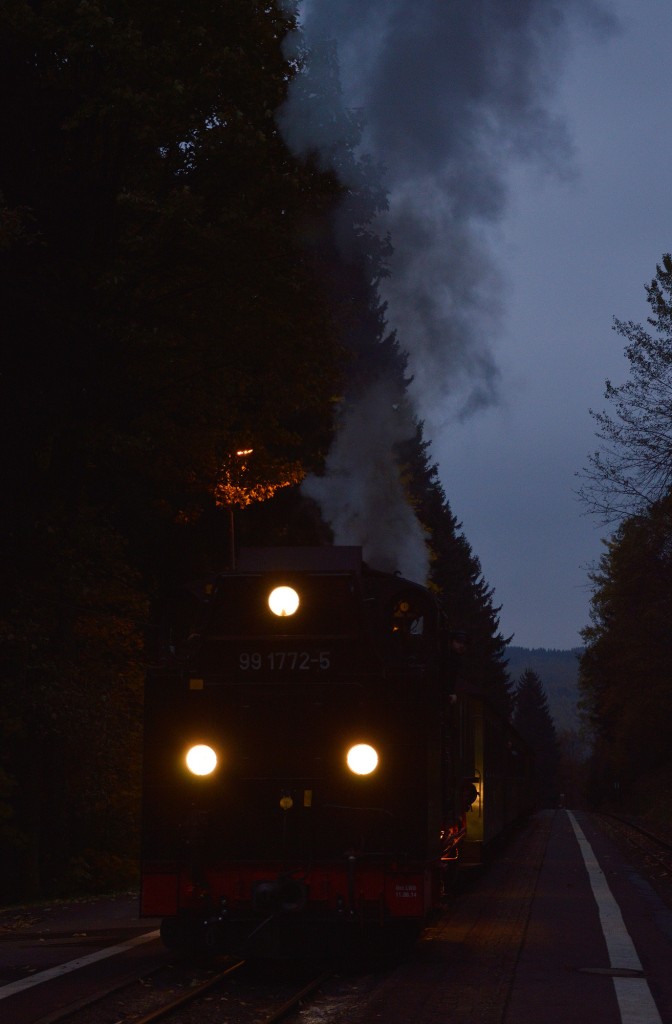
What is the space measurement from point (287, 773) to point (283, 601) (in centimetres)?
145

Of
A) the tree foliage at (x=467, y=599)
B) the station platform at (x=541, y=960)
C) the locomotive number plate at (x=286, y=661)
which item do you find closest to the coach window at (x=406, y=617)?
the locomotive number plate at (x=286, y=661)

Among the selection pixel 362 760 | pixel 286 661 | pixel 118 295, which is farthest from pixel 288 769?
pixel 118 295

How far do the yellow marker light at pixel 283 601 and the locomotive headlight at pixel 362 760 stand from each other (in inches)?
51.3

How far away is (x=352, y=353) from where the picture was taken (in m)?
20.9

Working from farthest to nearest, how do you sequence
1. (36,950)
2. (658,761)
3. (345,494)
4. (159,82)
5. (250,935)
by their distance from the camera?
(658,761), (345,494), (159,82), (36,950), (250,935)

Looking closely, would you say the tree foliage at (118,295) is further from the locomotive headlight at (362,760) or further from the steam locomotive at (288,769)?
the locomotive headlight at (362,760)

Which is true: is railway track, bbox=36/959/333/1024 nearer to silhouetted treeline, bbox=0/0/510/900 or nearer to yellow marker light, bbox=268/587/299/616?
yellow marker light, bbox=268/587/299/616

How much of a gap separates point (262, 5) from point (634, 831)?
32.2 meters

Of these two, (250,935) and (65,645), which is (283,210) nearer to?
(65,645)

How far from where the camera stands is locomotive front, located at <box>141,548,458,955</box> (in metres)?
9.80

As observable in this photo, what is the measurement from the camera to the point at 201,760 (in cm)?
1006

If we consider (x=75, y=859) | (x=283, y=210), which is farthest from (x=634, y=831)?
(x=283, y=210)

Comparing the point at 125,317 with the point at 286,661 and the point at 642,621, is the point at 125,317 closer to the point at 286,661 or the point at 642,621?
the point at 286,661

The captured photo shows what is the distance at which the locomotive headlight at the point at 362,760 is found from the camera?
9938 mm
